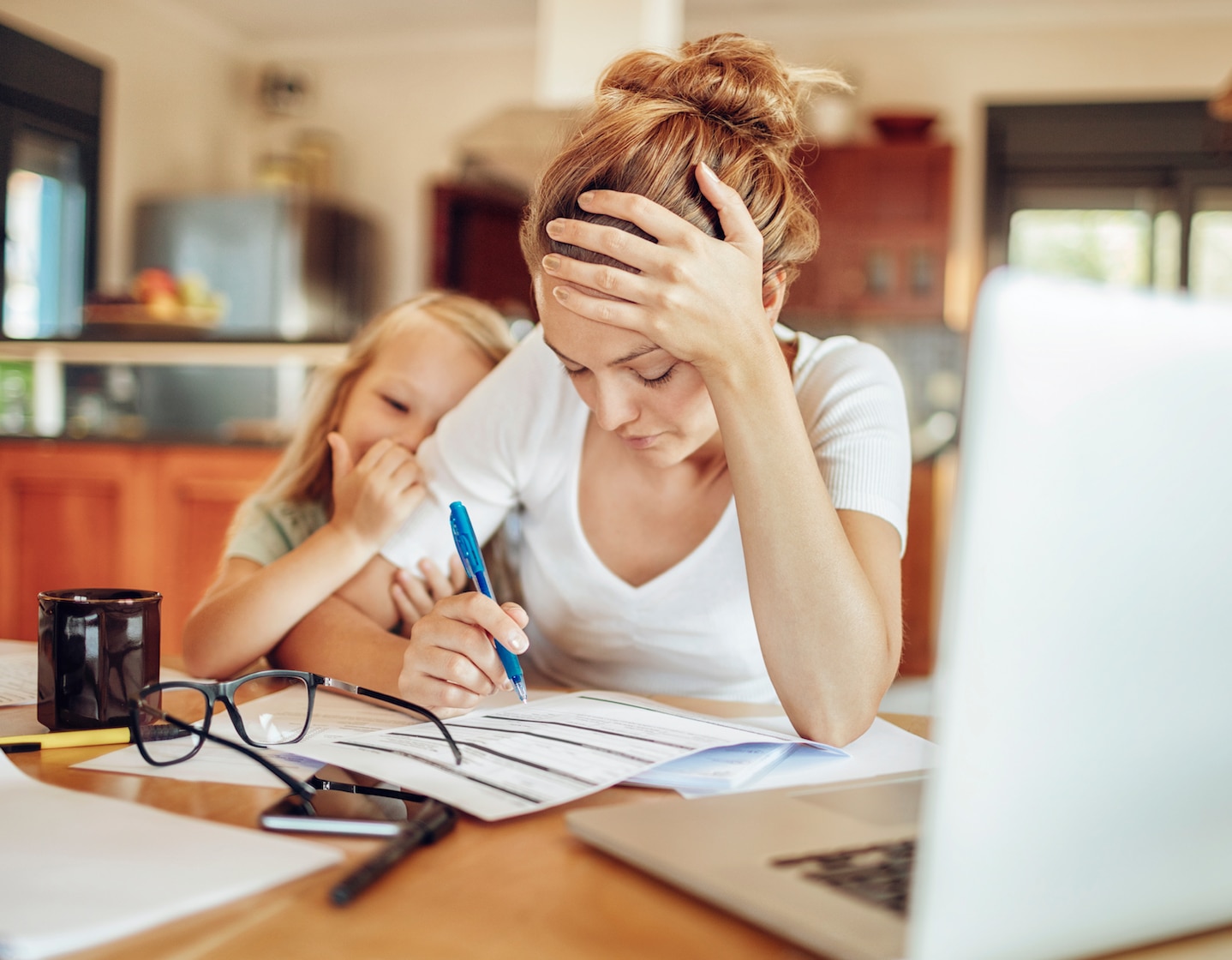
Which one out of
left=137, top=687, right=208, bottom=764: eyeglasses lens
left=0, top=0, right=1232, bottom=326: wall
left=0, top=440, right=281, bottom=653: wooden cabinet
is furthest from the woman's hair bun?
left=0, top=0, right=1232, bottom=326: wall

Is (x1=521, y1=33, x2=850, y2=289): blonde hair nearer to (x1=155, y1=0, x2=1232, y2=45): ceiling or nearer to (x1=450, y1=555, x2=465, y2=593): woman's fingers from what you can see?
(x1=450, y1=555, x2=465, y2=593): woman's fingers

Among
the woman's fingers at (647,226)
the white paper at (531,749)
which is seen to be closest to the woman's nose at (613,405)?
the woman's fingers at (647,226)

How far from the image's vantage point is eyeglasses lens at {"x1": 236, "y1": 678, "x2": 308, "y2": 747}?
0.76m

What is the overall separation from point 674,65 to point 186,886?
2.56 feet

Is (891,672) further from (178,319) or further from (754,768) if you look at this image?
(178,319)

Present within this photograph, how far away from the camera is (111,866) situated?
0.50 m

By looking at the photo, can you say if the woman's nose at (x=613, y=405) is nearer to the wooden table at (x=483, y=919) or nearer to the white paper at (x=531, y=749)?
the white paper at (x=531, y=749)

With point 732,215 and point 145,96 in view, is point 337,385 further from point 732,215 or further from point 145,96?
point 145,96

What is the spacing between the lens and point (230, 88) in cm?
562

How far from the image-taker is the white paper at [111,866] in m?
0.44

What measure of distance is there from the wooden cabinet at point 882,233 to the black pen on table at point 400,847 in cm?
438

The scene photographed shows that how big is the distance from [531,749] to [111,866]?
274mm

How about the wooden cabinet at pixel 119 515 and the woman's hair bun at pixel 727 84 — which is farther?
the wooden cabinet at pixel 119 515

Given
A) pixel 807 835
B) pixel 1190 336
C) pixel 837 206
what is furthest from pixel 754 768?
pixel 837 206
